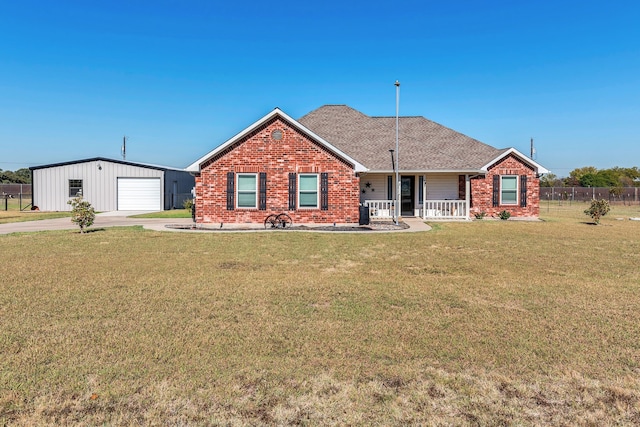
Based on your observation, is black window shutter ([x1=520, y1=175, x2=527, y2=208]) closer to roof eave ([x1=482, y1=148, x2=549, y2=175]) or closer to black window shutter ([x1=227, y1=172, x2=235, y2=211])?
roof eave ([x1=482, y1=148, x2=549, y2=175])

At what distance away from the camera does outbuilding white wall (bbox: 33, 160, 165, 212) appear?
107 ft

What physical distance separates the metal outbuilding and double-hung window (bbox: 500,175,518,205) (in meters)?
26.3

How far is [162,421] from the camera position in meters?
3.23

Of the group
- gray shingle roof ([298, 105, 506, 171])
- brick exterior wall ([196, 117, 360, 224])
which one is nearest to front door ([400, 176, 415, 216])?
gray shingle roof ([298, 105, 506, 171])

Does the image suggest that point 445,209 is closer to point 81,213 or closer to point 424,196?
point 424,196

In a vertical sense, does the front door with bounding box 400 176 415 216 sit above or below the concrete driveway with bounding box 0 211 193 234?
above

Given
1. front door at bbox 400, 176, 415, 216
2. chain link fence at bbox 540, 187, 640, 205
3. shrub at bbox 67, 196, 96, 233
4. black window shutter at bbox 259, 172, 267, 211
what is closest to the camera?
shrub at bbox 67, 196, 96, 233

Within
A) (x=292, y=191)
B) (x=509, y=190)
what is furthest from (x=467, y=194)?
(x=292, y=191)

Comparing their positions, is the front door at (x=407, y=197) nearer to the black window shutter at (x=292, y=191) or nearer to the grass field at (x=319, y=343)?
the black window shutter at (x=292, y=191)

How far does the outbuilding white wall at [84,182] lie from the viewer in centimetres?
3269

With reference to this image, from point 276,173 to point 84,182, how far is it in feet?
73.6

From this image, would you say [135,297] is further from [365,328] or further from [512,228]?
[512,228]

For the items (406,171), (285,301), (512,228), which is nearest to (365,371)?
(285,301)

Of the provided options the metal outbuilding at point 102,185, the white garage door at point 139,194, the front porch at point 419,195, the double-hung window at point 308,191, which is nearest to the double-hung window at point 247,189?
the double-hung window at point 308,191
